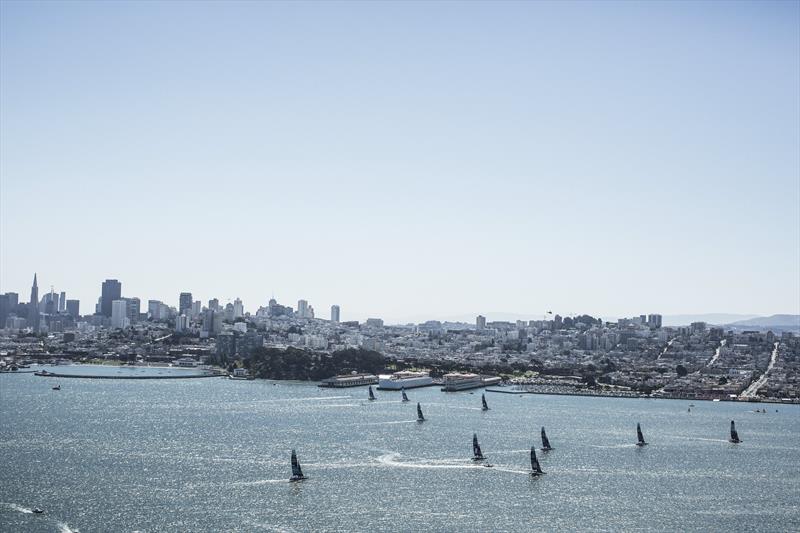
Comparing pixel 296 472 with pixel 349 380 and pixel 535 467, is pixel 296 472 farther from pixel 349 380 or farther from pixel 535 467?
pixel 349 380

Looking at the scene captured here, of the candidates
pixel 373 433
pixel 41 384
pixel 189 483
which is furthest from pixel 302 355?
pixel 189 483

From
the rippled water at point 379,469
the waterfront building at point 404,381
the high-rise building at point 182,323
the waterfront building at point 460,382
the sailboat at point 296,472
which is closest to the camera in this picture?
the rippled water at point 379,469

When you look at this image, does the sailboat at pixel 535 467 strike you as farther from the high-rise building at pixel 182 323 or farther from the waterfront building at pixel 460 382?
the high-rise building at pixel 182 323

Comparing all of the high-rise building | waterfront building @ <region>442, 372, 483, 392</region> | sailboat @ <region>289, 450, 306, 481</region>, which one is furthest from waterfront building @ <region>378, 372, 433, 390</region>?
the high-rise building

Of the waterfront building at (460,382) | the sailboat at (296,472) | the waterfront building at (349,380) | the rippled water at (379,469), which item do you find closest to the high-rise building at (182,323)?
the waterfront building at (349,380)

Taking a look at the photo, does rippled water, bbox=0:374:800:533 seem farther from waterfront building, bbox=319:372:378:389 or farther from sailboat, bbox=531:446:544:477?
waterfront building, bbox=319:372:378:389

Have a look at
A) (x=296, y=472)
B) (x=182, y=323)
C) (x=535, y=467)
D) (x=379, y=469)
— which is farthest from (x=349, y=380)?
(x=182, y=323)

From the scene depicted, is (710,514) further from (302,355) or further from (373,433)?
(302,355)
